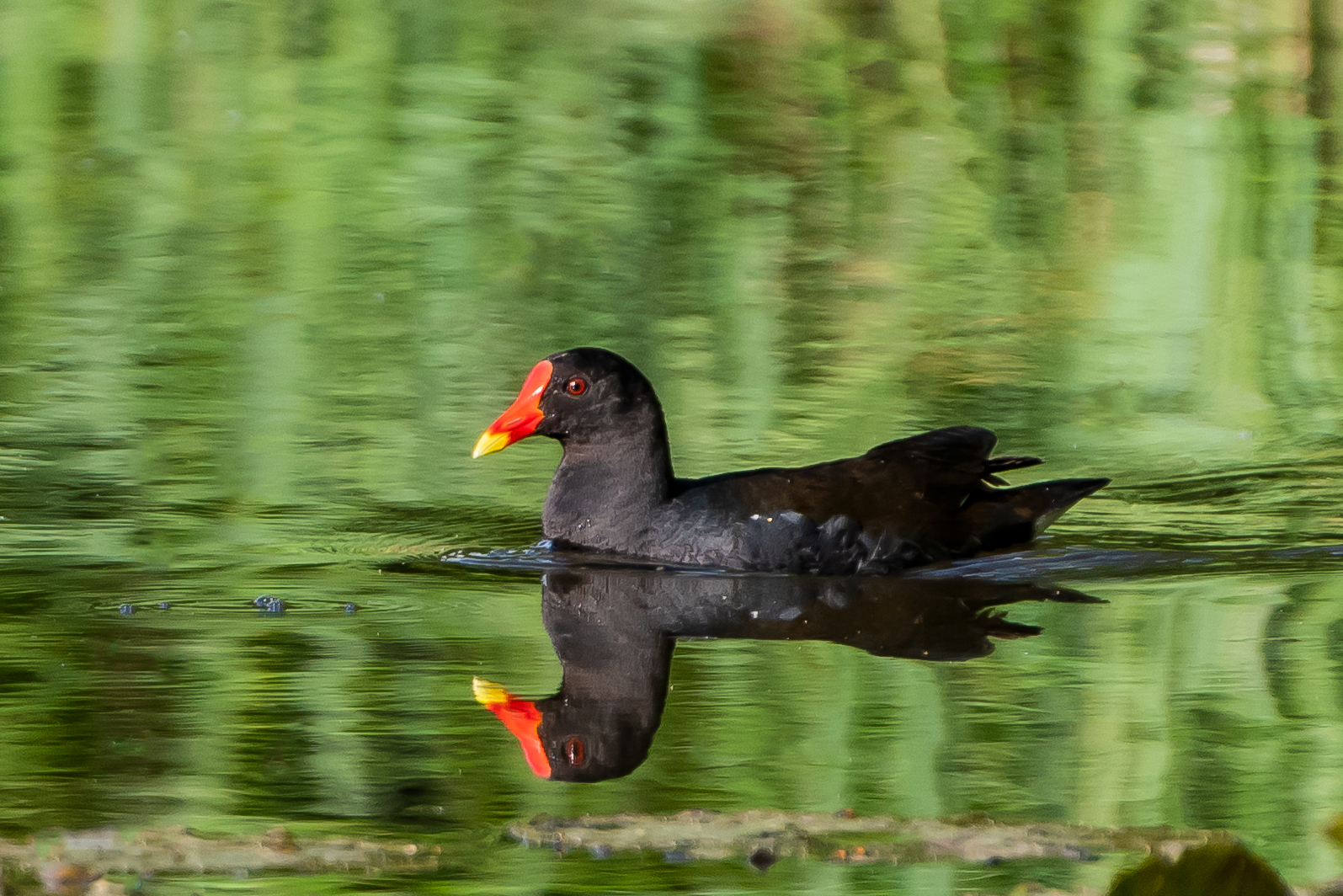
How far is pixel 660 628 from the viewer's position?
19.0ft

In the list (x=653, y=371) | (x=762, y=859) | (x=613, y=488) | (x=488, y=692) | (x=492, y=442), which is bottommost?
(x=653, y=371)

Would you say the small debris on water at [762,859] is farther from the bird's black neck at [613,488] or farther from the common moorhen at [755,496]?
the bird's black neck at [613,488]

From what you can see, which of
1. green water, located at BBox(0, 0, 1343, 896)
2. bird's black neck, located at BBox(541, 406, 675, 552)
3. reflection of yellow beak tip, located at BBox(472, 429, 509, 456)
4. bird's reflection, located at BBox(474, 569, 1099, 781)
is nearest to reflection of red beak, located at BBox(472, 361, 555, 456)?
reflection of yellow beak tip, located at BBox(472, 429, 509, 456)

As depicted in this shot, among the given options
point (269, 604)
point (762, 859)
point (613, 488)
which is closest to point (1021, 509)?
point (613, 488)

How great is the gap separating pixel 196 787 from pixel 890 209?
9543 millimetres

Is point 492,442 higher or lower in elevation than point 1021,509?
higher

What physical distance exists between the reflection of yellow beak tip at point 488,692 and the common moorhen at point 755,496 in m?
1.54

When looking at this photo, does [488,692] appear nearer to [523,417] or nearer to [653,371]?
[523,417]

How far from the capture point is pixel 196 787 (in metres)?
4.23

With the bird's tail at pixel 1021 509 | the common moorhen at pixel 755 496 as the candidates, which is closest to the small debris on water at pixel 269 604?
the common moorhen at pixel 755 496

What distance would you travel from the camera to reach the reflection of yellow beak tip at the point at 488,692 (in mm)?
4980

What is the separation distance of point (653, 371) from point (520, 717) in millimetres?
4674

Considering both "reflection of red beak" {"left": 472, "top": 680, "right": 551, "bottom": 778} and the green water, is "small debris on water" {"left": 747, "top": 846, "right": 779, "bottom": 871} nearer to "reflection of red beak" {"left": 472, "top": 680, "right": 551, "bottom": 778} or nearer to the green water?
the green water

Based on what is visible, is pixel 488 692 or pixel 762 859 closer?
pixel 762 859
